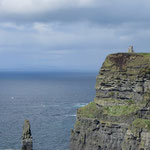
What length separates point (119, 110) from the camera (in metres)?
80.4

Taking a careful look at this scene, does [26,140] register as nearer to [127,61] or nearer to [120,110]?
[120,110]

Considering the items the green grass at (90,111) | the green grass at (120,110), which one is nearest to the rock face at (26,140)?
the green grass at (120,110)

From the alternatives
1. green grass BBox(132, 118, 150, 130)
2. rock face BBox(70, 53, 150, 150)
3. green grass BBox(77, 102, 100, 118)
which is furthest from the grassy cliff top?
green grass BBox(132, 118, 150, 130)

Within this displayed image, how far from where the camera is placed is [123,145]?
7625 centimetres

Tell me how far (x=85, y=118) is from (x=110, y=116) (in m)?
7.50

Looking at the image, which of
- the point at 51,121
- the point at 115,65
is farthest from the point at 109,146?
the point at 51,121

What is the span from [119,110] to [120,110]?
0.83ft

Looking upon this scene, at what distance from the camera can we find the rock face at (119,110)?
75750 mm

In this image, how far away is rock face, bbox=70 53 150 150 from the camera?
249 feet

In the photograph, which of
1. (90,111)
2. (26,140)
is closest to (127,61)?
(90,111)

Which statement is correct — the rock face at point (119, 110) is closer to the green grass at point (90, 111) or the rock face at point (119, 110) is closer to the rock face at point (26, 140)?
the green grass at point (90, 111)

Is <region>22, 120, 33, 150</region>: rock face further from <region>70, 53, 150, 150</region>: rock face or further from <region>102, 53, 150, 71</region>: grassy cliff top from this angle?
<region>102, 53, 150, 71</region>: grassy cliff top

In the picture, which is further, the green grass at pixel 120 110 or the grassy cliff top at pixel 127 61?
the grassy cliff top at pixel 127 61

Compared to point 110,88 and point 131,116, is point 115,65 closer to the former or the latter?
point 110,88
